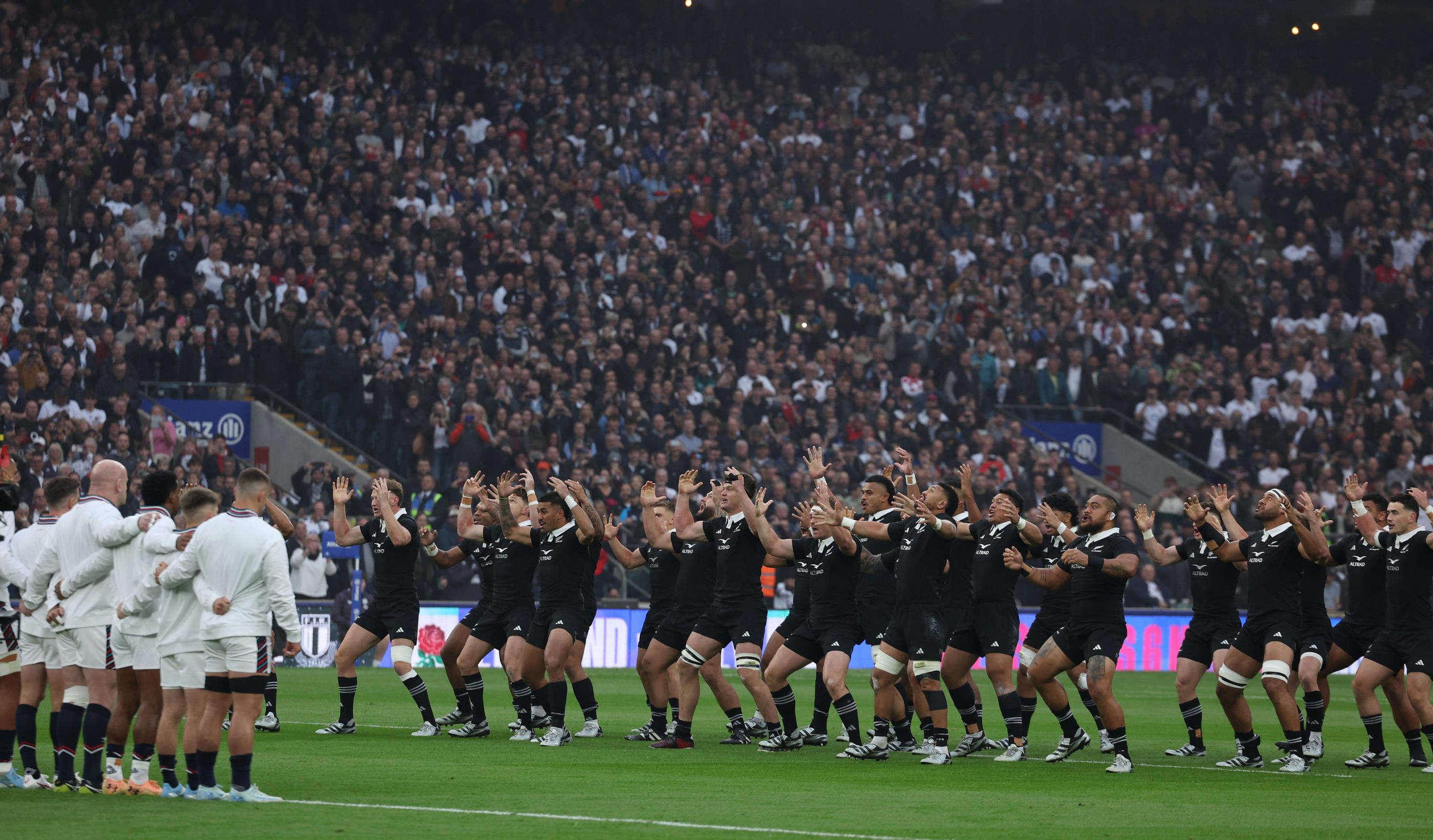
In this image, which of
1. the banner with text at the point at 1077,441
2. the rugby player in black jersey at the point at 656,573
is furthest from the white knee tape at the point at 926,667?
the banner with text at the point at 1077,441

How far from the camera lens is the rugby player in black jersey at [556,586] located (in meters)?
15.6

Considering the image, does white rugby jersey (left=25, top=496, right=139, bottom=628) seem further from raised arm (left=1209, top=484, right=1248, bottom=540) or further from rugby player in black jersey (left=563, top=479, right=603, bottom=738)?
raised arm (left=1209, top=484, right=1248, bottom=540)

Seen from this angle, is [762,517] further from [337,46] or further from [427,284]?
[337,46]

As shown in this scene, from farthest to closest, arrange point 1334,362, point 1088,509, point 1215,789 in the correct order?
point 1334,362 < point 1088,509 < point 1215,789

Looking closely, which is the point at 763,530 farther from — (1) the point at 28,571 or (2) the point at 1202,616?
(1) the point at 28,571

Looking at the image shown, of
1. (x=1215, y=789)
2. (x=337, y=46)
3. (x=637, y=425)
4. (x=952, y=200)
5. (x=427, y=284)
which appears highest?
(x=337, y=46)

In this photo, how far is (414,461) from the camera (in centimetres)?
2862

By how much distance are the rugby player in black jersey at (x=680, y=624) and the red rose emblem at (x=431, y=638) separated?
11030 mm

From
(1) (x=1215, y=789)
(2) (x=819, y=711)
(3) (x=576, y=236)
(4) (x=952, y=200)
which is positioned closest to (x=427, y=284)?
(3) (x=576, y=236)

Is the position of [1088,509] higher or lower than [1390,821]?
higher

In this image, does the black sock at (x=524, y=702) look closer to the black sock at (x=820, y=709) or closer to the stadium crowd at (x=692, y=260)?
the black sock at (x=820, y=709)

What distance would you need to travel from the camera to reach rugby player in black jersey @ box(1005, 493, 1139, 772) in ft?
46.5

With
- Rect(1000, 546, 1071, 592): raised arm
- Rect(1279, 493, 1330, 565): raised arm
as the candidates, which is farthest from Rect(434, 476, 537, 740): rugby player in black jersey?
Rect(1279, 493, 1330, 565): raised arm

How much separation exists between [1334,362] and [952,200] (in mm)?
8632
